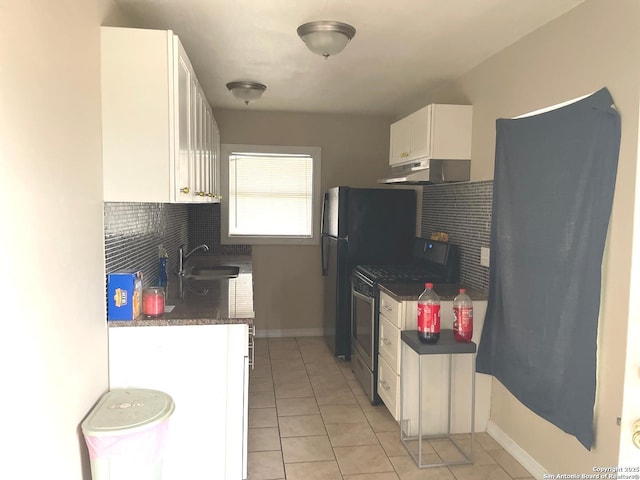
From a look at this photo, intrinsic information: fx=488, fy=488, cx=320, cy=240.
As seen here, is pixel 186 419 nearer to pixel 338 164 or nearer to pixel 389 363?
pixel 389 363

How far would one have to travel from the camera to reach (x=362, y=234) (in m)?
4.20

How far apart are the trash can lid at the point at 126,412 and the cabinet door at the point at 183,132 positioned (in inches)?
34.2

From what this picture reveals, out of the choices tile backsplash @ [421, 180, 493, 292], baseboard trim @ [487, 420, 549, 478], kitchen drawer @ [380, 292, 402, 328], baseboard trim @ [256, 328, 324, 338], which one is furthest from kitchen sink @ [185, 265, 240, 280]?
baseboard trim @ [487, 420, 549, 478]

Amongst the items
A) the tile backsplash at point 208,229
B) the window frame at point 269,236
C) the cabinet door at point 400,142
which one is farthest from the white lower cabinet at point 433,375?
the tile backsplash at point 208,229

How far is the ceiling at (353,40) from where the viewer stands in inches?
92.1

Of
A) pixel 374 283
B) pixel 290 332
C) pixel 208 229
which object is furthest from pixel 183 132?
pixel 290 332

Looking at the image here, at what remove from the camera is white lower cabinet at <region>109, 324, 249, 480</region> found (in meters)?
2.22

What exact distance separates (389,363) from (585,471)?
1216 mm

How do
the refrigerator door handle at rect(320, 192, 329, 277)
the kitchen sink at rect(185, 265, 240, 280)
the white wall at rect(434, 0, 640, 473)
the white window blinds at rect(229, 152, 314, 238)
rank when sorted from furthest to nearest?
1. the white window blinds at rect(229, 152, 314, 238)
2. the refrigerator door handle at rect(320, 192, 329, 277)
3. the kitchen sink at rect(185, 265, 240, 280)
4. the white wall at rect(434, 0, 640, 473)

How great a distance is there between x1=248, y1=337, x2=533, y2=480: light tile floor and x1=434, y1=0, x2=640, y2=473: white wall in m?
0.31

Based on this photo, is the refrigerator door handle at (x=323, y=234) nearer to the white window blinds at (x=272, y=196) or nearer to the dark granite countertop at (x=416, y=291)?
the white window blinds at (x=272, y=196)

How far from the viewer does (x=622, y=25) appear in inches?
79.0

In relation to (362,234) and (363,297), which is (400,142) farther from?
(363,297)

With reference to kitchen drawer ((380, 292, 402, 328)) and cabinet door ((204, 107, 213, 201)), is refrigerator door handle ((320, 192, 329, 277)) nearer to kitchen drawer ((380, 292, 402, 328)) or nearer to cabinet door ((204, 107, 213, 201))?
cabinet door ((204, 107, 213, 201))
